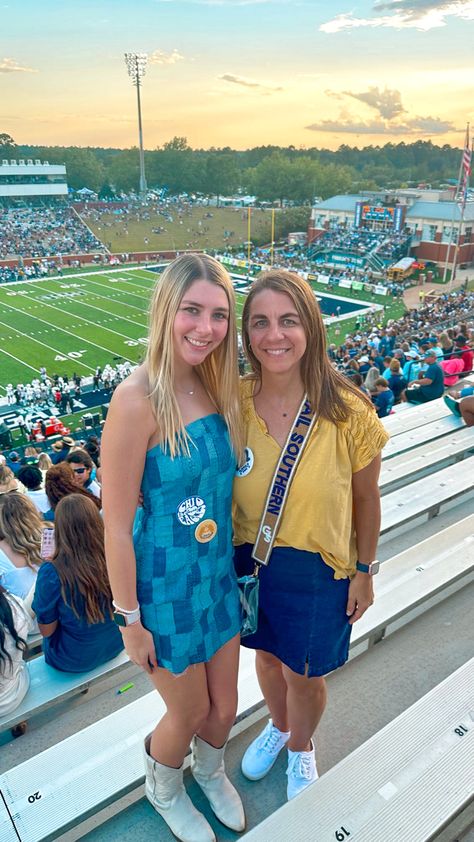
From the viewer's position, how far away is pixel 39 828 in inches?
73.9

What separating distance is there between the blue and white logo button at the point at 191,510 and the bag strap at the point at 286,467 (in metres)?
0.23

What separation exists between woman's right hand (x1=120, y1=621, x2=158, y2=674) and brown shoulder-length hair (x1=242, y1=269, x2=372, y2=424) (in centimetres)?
84

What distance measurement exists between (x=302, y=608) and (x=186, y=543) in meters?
0.49

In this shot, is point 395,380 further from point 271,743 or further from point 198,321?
point 198,321

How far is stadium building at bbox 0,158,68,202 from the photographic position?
6377cm

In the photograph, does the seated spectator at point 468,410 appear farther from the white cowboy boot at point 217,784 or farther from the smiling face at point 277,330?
the white cowboy boot at point 217,784

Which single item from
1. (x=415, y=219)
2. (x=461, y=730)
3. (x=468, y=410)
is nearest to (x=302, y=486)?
(x=461, y=730)

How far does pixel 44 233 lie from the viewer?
54844 millimetres

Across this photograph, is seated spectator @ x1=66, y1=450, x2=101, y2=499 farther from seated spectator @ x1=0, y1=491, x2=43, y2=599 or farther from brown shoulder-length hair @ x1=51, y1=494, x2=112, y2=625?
brown shoulder-length hair @ x1=51, y1=494, x2=112, y2=625

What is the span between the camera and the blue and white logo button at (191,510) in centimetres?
Result: 163

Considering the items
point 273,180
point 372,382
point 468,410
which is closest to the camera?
point 468,410

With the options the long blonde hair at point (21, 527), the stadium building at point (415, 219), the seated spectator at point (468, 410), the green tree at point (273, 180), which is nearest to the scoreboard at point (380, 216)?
the stadium building at point (415, 219)

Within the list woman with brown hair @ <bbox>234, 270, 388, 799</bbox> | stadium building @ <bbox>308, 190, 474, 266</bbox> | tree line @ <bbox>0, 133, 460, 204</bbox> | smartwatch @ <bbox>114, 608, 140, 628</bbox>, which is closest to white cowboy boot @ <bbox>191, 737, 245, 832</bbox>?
woman with brown hair @ <bbox>234, 270, 388, 799</bbox>

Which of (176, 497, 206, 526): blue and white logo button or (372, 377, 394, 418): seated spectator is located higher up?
Result: (176, 497, 206, 526): blue and white logo button
